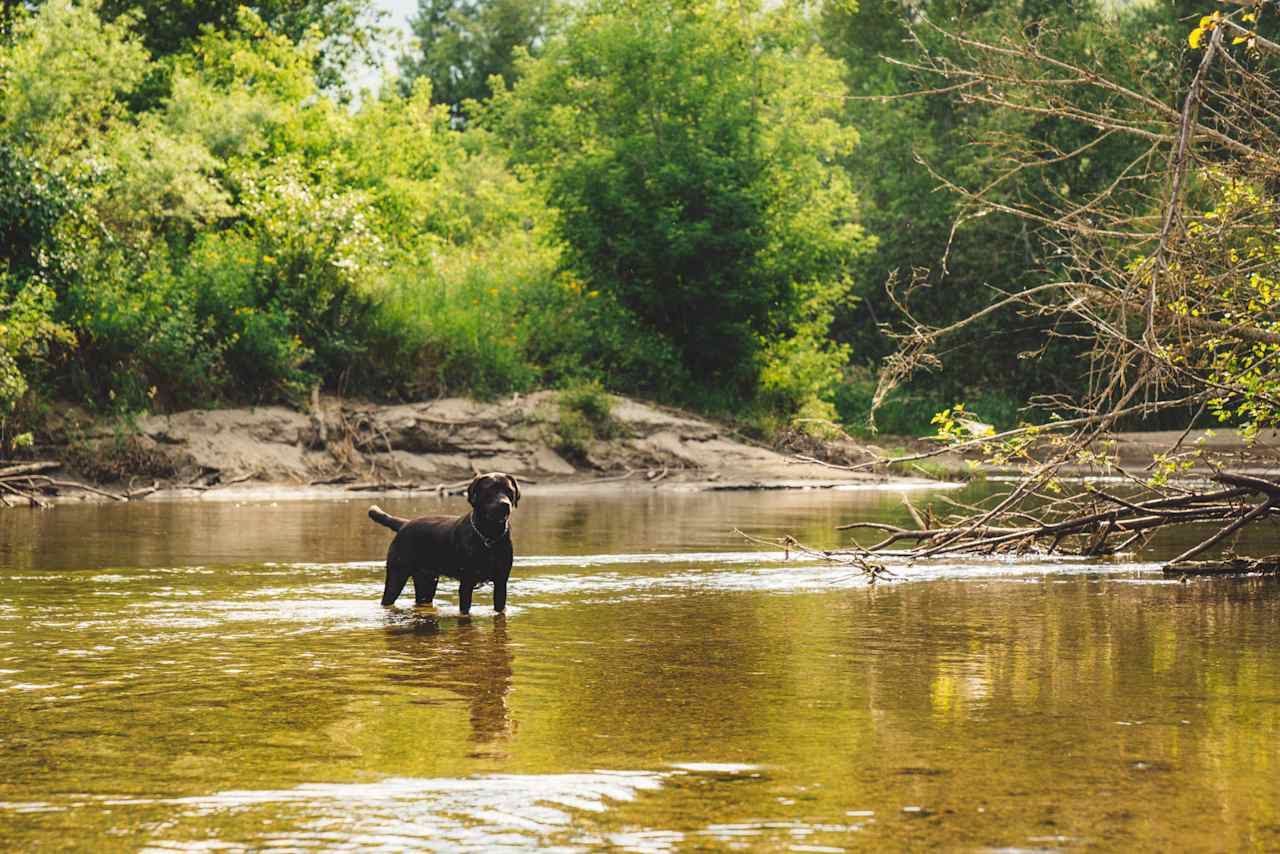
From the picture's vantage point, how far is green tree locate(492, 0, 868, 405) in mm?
37375

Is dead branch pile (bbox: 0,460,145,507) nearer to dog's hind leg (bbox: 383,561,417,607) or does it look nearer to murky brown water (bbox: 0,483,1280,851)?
murky brown water (bbox: 0,483,1280,851)

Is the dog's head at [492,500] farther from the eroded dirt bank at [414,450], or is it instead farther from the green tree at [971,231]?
the green tree at [971,231]

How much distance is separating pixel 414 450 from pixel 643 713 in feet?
74.8

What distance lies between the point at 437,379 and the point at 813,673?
2404 cm

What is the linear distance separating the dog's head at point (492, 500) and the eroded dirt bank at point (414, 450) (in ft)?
48.6

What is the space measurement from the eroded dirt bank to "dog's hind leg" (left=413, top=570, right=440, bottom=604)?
14.2 metres

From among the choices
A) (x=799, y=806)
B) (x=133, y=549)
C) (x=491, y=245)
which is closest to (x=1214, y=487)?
(x=133, y=549)

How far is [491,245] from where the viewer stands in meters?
50.4

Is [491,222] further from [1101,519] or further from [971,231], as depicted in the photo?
[1101,519]

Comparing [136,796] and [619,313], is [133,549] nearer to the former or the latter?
[136,796]

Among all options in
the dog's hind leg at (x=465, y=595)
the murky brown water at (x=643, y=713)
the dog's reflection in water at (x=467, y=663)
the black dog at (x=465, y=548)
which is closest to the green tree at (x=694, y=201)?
the murky brown water at (x=643, y=713)

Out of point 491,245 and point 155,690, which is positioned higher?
point 491,245

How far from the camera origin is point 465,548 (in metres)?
11.1

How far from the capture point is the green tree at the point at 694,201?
37.4 meters
